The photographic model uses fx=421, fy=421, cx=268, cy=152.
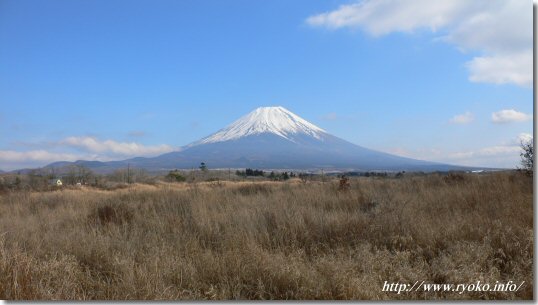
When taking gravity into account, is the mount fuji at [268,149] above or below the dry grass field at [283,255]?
above

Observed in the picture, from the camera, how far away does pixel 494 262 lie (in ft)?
13.6

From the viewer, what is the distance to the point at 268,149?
167 meters

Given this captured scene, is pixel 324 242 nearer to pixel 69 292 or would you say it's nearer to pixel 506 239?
pixel 506 239

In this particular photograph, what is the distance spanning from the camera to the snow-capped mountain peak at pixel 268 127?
175 metres

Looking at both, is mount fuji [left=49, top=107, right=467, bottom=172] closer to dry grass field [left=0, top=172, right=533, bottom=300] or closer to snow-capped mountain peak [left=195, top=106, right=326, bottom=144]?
snow-capped mountain peak [left=195, top=106, right=326, bottom=144]

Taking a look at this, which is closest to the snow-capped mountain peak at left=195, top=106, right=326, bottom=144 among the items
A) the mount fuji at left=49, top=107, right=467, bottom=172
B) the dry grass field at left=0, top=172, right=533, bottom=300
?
the mount fuji at left=49, top=107, right=467, bottom=172

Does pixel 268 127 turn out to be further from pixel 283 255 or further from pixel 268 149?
pixel 283 255

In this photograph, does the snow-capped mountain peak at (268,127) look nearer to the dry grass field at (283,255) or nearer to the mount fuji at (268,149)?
the mount fuji at (268,149)

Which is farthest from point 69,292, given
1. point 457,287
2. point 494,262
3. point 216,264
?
point 494,262

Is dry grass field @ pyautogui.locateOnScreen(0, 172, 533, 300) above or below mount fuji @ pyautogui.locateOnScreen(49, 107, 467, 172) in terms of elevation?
below

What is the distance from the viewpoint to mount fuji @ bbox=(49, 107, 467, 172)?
510 feet

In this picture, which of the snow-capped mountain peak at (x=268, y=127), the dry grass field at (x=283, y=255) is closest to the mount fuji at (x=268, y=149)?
the snow-capped mountain peak at (x=268, y=127)

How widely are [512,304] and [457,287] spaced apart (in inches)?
16.2

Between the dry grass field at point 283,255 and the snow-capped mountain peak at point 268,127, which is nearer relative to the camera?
the dry grass field at point 283,255
